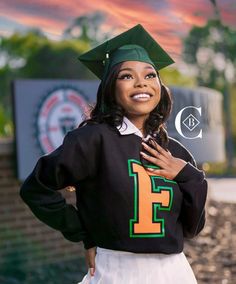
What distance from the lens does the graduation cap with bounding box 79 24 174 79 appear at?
248 centimetres

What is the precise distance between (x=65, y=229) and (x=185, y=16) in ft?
6.72

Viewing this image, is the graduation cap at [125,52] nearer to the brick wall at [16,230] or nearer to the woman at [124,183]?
the woman at [124,183]

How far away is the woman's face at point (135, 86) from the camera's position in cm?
243

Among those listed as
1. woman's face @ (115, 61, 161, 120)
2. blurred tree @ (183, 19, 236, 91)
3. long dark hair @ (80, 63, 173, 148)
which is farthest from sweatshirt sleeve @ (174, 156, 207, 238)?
blurred tree @ (183, 19, 236, 91)

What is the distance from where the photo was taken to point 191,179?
250cm

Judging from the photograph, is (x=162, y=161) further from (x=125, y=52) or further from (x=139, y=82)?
(x=125, y=52)

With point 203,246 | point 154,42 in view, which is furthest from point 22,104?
point 154,42

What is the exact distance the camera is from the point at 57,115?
6.91 meters

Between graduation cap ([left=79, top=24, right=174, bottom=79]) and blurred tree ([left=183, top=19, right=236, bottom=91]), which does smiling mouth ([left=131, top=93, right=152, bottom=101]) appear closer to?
graduation cap ([left=79, top=24, right=174, bottom=79])

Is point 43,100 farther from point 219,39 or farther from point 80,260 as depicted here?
point 219,39

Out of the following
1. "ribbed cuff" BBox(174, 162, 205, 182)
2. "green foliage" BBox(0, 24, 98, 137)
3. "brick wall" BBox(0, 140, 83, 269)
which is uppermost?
"green foliage" BBox(0, 24, 98, 137)

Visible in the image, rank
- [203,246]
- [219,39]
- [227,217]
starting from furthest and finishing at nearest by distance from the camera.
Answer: [219,39] < [227,217] < [203,246]

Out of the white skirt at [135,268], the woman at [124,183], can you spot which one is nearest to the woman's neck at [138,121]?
the woman at [124,183]

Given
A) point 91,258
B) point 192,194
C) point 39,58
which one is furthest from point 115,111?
point 39,58
